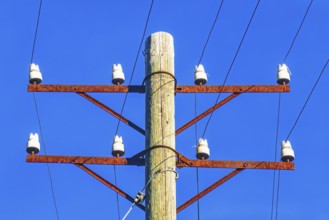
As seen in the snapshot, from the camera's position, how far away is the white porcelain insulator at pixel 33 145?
10.6 m

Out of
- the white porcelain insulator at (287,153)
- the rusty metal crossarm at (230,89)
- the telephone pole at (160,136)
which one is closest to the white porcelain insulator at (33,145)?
the telephone pole at (160,136)

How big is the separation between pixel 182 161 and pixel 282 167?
1.23 metres

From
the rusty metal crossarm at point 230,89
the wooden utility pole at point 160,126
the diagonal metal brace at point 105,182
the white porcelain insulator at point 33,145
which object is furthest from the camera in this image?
the rusty metal crossarm at point 230,89

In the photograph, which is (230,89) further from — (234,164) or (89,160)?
(89,160)

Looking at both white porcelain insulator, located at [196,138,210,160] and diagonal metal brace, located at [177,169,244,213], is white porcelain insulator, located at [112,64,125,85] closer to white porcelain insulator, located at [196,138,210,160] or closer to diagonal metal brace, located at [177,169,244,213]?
white porcelain insulator, located at [196,138,210,160]

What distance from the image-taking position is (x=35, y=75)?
11.3 metres

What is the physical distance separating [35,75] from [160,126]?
237 cm

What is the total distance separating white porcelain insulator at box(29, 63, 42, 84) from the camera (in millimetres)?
11305

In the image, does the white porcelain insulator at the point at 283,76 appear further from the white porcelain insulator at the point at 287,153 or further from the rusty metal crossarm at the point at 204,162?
the rusty metal crossarm at the point at 204,162

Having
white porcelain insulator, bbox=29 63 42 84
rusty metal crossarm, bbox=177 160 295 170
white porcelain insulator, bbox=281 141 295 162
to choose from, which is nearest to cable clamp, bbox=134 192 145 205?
rusty metal crossarm, bbox=177 160 295 170

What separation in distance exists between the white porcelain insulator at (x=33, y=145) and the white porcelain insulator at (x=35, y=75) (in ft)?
2.89

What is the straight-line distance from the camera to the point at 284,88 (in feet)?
36.4

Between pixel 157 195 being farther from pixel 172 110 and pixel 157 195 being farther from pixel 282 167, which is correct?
pixel 282 167

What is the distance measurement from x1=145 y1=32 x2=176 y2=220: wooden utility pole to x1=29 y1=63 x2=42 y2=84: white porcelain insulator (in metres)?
1.71
